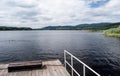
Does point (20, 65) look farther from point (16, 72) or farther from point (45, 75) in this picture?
point (45, 75)

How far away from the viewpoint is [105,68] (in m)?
19.2

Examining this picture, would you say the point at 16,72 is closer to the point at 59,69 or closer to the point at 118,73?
the point at 59,69

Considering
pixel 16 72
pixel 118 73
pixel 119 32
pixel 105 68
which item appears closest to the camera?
pixel 16 72

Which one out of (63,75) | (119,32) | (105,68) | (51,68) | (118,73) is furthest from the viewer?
(119,32)

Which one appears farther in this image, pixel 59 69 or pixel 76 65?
pixel 76 65

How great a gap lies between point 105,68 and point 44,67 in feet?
37.9

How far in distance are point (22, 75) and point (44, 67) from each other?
1.95 m

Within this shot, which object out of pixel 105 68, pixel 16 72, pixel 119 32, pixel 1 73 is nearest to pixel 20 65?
pixel 16 72

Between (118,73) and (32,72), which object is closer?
(32,72)

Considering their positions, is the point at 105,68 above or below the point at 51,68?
below

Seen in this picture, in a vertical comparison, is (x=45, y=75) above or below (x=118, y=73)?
above

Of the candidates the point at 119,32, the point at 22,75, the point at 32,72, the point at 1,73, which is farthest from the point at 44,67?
the point at 119,32

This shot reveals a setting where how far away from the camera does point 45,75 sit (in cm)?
870

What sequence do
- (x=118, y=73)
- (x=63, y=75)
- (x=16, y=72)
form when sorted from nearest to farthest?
(x=63, y=75), (x=16, y=72), (x=118, y=73)
